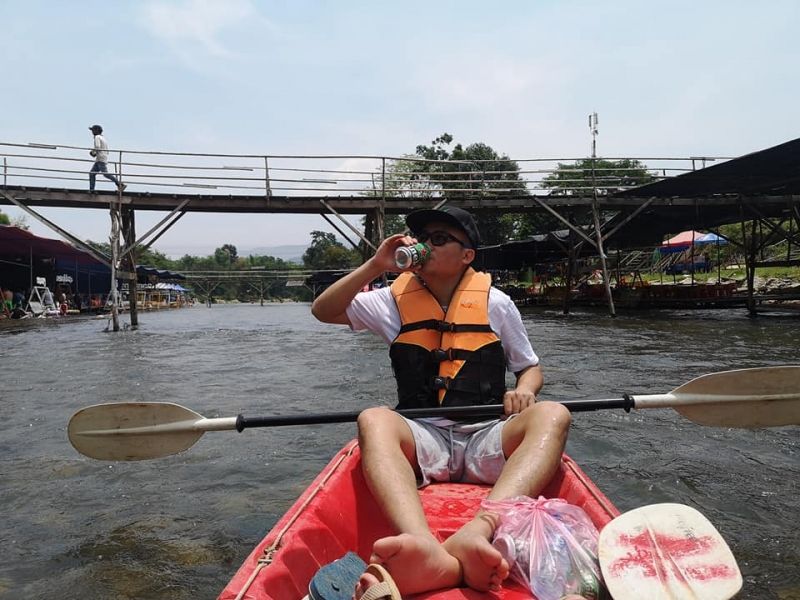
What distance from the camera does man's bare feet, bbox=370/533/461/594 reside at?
4.22 feet

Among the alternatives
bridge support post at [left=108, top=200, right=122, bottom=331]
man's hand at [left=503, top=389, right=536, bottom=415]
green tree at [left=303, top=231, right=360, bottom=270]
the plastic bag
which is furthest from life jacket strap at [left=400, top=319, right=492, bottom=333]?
green tree at [left=303, top=231, right=360, bottom=270]

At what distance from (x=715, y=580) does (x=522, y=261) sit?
71.9 ft

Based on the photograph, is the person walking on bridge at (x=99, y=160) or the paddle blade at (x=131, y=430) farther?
the person walking on bridge at (x=99, y=160)

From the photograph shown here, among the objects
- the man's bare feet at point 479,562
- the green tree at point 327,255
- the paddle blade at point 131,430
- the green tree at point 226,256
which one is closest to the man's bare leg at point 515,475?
the man's bare feet at point 479,562

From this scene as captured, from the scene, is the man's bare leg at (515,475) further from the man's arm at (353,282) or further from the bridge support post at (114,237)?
the bridge support post at (114,237)

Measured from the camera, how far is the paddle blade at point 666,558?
133 centimetres

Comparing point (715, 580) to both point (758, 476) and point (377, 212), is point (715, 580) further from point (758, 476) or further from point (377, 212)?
point (377, 212)

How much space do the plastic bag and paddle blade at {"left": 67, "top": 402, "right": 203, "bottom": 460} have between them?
1.71 metres

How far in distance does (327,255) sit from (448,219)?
5567 centimetres

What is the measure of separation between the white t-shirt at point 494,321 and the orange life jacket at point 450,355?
0.06 m

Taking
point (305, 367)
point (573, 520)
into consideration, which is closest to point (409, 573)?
point (573, 520)

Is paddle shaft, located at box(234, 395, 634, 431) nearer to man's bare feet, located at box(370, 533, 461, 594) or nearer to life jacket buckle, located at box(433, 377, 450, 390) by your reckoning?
life jacket buckle, located at box(433, 377, 450, 390)

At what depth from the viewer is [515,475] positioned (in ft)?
5.74

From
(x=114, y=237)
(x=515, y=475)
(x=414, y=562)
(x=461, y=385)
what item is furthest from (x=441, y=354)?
(x=114, y=237)
